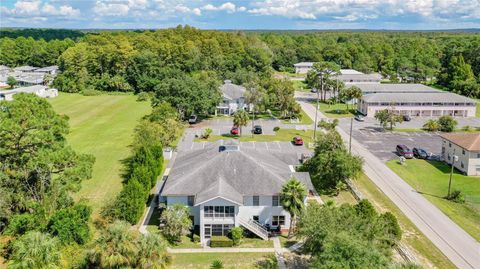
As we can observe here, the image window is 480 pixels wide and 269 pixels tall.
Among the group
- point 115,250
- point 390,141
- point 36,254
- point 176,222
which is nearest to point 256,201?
point 176,222

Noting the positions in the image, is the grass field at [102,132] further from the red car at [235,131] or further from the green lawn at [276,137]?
the red car at [235,131]

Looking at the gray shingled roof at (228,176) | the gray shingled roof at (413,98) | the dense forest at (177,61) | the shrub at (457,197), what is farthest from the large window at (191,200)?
the dense forest at (177,61)

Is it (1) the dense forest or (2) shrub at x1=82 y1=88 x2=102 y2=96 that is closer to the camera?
(2) shrub at x1=82 y1=88 x2=102 y2=96

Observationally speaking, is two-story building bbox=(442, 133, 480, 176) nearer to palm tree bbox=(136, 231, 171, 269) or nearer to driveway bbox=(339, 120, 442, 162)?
driveway bbox=(339, 120, 442, 162)

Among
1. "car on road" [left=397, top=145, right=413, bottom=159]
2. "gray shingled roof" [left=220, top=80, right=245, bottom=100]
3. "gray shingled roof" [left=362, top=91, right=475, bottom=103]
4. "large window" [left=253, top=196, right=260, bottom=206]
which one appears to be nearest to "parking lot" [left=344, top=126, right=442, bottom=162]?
"car on road" [left=397, top=145, right=413, bottom=159]

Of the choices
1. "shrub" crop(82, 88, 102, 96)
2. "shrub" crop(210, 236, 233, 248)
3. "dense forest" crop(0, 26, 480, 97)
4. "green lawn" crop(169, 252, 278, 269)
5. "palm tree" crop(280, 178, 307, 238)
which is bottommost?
"green lawn" crop(169, 252, 278, 269)

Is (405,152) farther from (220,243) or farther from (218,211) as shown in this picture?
(220,243)
